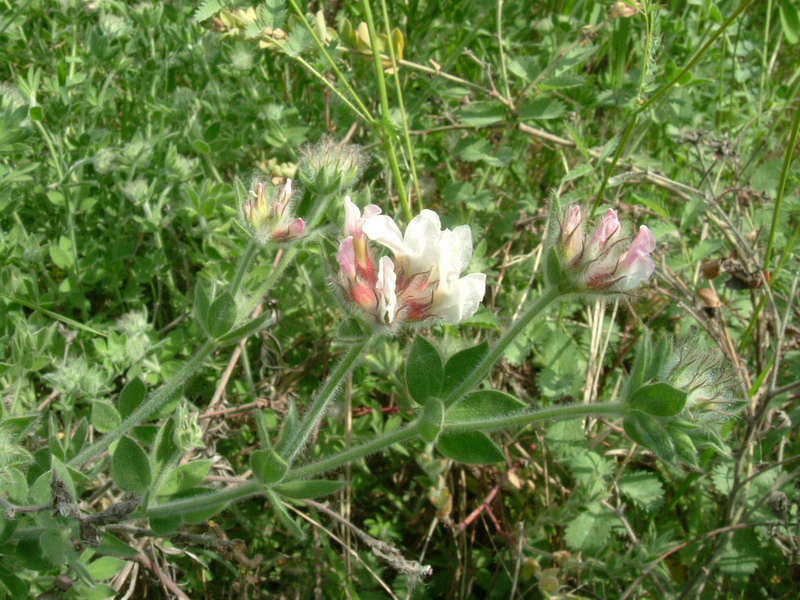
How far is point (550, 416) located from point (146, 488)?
1.08m

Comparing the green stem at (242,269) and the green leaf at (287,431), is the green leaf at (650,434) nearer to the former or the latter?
the green leaf at (287,431)

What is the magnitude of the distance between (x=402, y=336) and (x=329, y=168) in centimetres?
58

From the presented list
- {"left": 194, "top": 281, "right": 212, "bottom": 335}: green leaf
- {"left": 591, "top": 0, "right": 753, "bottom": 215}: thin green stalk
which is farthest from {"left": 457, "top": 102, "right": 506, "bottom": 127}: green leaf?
{"left": 194, "top": 281, "right": 212, "bottom": 335}: green leaf

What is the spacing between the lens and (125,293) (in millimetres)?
3299

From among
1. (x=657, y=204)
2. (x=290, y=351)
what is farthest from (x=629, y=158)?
(x=290, y=351)

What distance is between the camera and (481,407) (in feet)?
6.08

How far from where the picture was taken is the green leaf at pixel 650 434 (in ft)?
5.75

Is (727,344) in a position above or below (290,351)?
above

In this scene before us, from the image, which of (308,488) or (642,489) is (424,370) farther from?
(642,489)

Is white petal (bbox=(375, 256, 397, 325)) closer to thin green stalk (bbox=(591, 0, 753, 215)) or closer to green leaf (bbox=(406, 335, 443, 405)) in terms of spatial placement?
green leaf (bbox=(406, 335, 443, 405))

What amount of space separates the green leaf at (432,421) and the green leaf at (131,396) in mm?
1033

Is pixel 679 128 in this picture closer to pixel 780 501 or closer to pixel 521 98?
pixel 521 98

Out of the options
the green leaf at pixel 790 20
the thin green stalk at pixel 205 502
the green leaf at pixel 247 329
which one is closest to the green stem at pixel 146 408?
Answer: the green leaf at pixel 247 329

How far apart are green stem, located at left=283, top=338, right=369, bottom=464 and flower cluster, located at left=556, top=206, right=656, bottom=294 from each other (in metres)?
0.57
